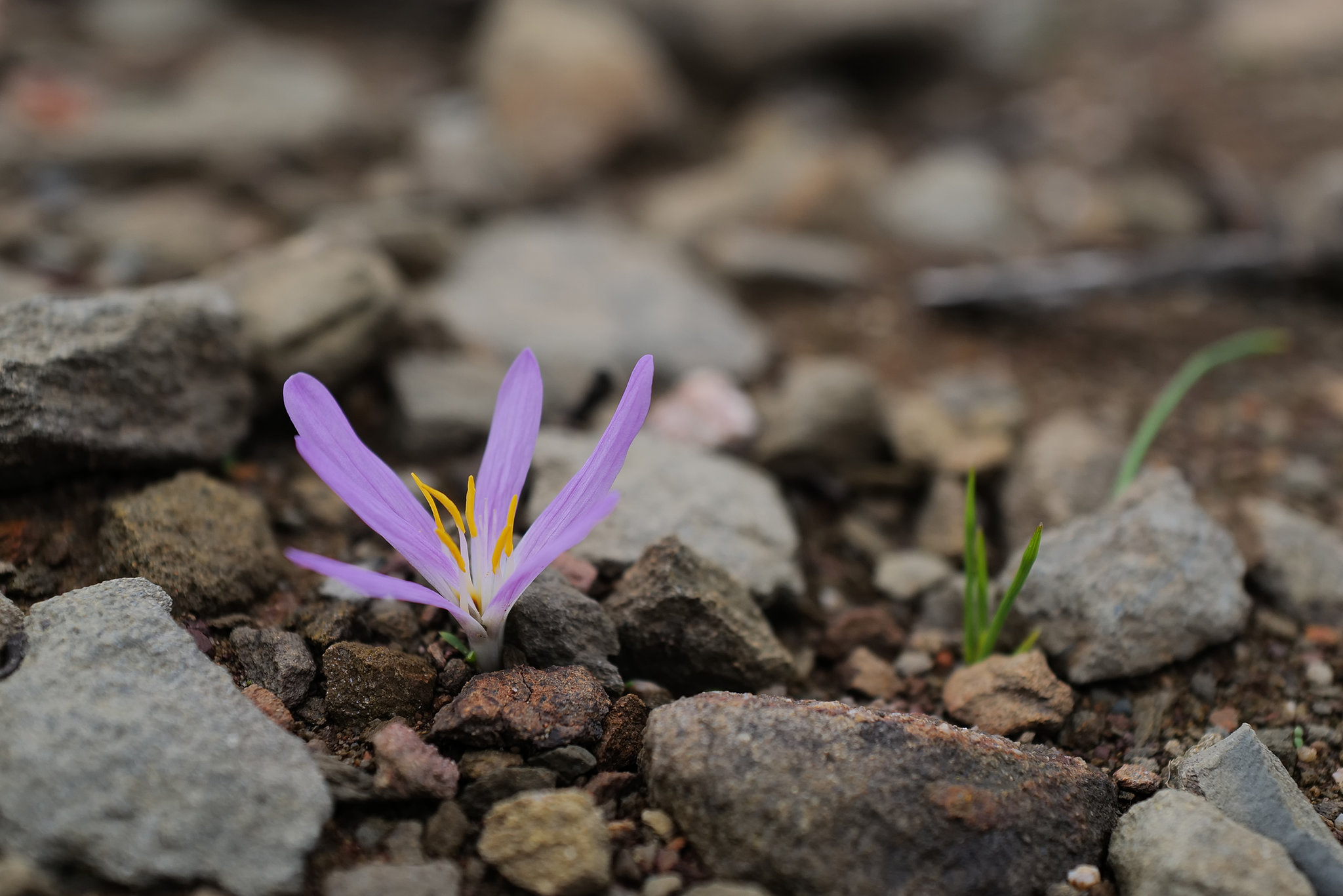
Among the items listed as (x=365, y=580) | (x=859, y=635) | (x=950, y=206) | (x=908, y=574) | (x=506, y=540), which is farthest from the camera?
(x=950, y=206)

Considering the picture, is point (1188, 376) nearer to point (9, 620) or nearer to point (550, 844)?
point (550, 844)

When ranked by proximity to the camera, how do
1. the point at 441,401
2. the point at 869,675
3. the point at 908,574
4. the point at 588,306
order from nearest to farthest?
the point at 869,675
the point at 908,574
the point at 441,401
the point at 588,306

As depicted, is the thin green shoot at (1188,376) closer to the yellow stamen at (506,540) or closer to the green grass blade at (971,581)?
the green grass blade at (971,581)

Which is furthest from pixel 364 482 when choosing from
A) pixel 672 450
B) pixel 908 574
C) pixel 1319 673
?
pixel 1319 673

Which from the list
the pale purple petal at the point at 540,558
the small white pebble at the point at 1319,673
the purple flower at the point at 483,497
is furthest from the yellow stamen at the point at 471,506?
the small white pebble at the point at 1319,673

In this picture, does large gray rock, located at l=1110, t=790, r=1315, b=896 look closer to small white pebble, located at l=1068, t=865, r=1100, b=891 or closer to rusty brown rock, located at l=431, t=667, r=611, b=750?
small white pebble, located at l=1068, t=865, r=1100, b=891

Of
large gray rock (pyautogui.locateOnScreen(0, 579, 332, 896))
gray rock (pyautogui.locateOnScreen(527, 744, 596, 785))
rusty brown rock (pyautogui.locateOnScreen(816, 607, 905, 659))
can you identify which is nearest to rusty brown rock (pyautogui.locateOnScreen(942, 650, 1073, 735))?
rusty brown rock (pyautogui.locateOnScreen(816, 607, 905, 659))
